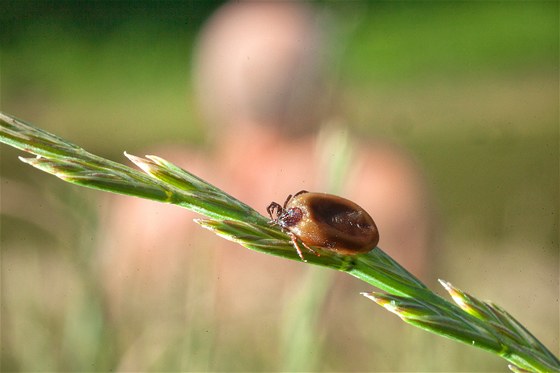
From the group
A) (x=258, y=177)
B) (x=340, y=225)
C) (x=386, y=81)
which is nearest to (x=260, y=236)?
(x=340, y=225)

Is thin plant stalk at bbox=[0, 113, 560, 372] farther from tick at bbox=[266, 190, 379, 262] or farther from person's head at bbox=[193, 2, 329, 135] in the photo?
person's head at bbox=[193, 2, 329, 135]

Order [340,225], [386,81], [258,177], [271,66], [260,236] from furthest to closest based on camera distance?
1. [386,81]
2. [271,66]
3. [258,177]
4. [340,225]
5. [260,236]

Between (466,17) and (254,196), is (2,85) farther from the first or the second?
(254,196)

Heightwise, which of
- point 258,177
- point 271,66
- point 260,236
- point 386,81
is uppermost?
point 386,81

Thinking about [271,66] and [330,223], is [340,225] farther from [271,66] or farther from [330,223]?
[271,66]

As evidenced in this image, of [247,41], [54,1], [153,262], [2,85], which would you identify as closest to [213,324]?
[153,262]

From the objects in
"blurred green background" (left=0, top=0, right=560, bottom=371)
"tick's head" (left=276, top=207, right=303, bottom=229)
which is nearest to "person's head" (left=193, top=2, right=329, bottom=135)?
"blurred green background" (left=0, top=0, right=560, bottom=371)

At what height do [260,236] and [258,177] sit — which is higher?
[258,177]
